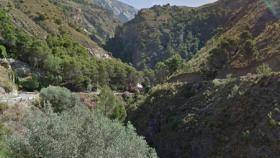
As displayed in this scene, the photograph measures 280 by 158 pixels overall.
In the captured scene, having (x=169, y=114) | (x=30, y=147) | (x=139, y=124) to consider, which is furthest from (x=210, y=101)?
(x=30, y=147)

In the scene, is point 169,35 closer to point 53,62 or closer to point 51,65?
point 53,62

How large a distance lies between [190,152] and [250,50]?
26982 millimetres

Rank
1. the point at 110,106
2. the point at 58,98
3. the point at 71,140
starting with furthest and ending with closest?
the point at 110,106 < the point at 58,98 < the point at 71,140

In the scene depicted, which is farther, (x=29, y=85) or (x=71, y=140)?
(x=29, y=85)

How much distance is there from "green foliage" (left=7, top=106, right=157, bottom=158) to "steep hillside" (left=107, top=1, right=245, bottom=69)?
134 meters

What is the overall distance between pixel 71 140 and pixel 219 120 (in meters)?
25.3

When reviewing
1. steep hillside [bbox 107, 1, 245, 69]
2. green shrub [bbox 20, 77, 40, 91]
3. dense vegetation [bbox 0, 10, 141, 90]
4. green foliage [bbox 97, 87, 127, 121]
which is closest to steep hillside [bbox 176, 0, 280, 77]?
green foliage [bbox 97, 87, 127, 121]

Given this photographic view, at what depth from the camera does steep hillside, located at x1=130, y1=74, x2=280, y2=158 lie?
3847 centimetres

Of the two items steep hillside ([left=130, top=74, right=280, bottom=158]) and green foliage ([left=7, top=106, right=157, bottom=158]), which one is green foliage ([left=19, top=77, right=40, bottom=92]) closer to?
steep hillside ([left=130, top=74, right=280, bottom=158])

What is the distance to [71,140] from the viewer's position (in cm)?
2178

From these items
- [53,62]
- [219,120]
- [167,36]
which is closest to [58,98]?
[219,120]

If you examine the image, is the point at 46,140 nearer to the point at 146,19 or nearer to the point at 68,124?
the point at 68,124

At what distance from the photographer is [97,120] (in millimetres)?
25000

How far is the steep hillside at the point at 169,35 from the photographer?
16630 centimetres
